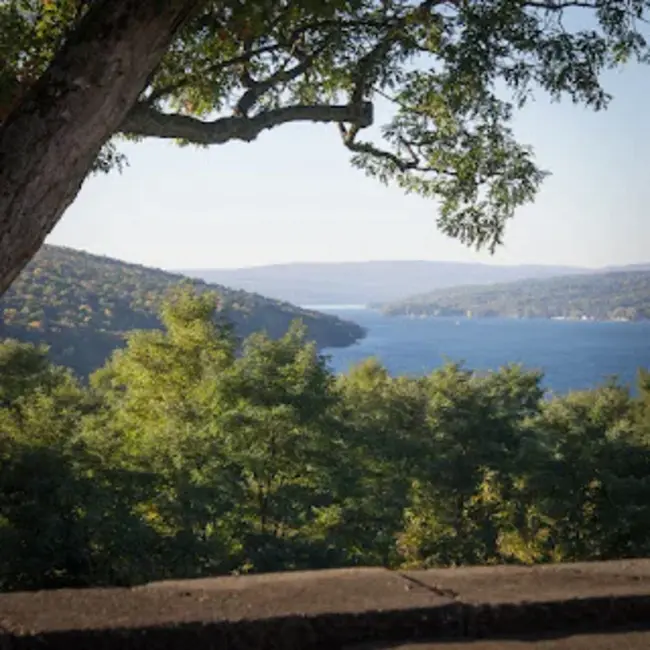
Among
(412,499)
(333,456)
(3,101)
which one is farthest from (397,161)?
(412,499)

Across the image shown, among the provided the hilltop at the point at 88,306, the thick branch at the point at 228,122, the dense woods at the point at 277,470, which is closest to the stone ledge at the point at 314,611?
the thick branch at the point at 228,122

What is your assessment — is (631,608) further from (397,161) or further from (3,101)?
(397,161)

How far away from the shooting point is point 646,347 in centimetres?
17638

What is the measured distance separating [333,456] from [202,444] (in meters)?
3.95

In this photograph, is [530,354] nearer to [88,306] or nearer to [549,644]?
[88,306]

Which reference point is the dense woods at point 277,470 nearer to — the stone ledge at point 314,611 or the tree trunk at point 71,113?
the stone ledge at point 314,611

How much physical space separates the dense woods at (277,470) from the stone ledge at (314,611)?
13097 millimetres

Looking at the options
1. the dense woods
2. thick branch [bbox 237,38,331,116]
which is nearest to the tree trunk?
thick branch [bbox 237,38,331,116]

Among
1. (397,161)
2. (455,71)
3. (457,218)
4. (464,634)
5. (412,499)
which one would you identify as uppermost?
(455,71)

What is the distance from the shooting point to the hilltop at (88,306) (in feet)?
262

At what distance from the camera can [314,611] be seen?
2.54 meters

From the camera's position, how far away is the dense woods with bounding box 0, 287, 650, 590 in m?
15.9

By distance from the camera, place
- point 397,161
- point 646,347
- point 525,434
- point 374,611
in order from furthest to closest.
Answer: point 646,347, point 525,434, point 397,161, point 374,611

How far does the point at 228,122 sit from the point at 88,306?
92222mm
